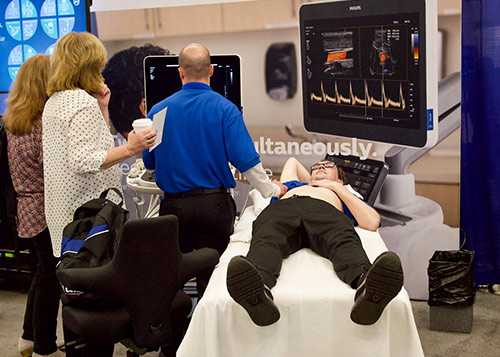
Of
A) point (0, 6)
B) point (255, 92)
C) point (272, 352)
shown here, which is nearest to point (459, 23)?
point (255, 92)

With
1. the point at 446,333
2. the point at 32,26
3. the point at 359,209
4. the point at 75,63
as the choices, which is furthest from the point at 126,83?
the point at 446,333

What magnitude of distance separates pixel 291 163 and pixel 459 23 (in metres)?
1.15

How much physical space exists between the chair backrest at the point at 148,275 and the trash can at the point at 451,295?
165cm

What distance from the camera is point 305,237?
2619mm

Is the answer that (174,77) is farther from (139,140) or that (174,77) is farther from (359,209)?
(359,209)

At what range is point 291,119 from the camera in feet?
12.2

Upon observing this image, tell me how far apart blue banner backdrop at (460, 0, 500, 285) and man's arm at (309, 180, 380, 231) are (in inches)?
41.3

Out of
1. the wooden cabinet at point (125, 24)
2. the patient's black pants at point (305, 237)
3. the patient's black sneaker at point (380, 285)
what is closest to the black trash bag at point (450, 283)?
the patient's black pants at point (305, 237)

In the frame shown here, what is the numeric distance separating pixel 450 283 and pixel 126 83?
2.27m

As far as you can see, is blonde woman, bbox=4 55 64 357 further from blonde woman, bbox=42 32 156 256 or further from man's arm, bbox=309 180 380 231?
man's arm, bbox=309 180 380 231

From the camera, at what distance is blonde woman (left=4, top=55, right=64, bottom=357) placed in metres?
2.75

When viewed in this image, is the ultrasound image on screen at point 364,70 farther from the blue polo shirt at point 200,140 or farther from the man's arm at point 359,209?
the blue polo shirt at point 200,140

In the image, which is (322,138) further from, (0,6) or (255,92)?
(0,6)

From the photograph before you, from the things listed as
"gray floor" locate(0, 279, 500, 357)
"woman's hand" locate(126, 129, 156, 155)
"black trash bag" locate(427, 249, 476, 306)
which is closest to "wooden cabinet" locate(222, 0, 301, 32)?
"woman's hand" locate(126, 129, 156, 155)
